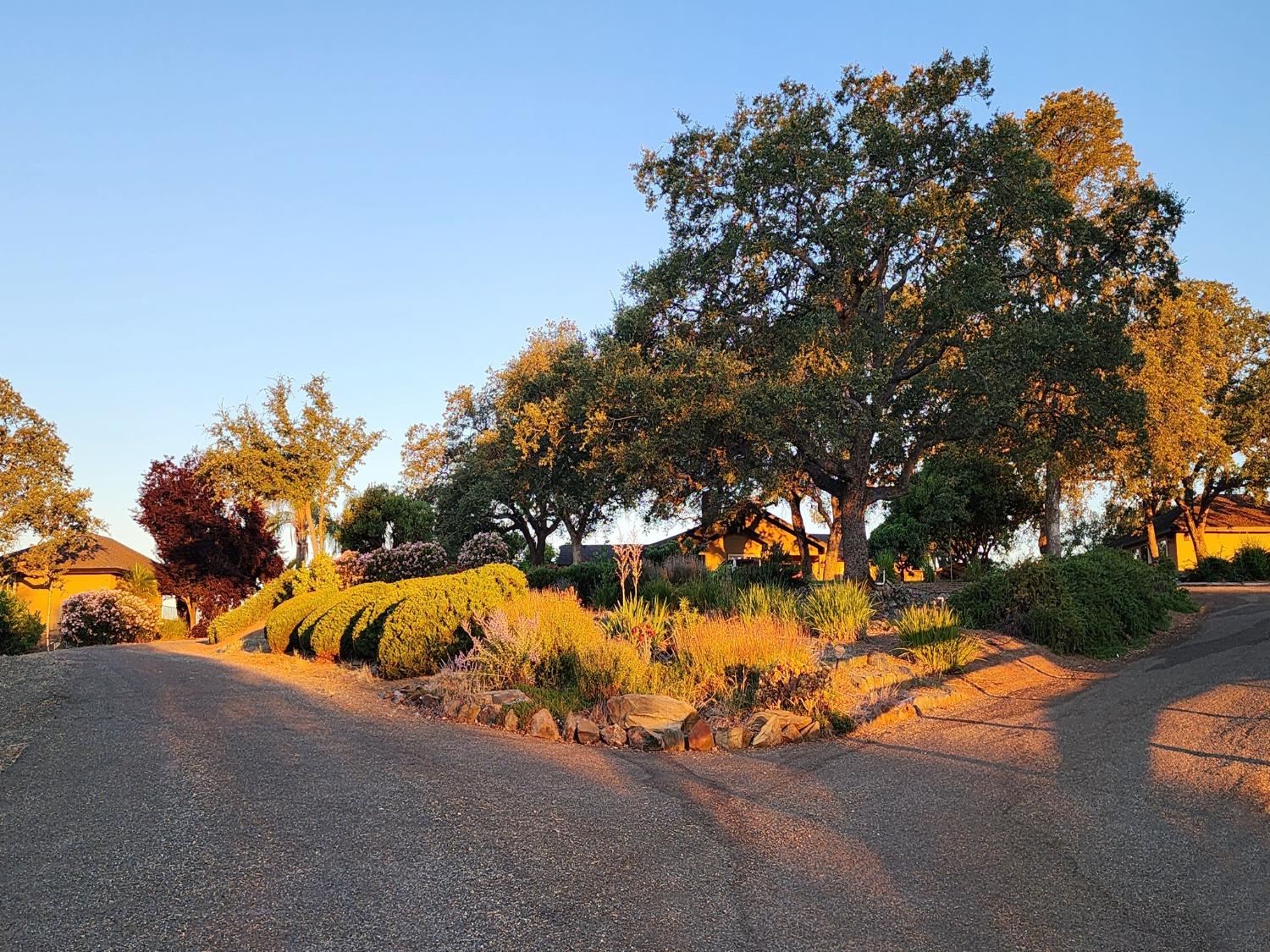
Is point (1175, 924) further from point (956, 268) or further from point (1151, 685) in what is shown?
point (956, 268)

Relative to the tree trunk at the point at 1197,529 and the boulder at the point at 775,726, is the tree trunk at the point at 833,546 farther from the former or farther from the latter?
the tree trunk at the point at 1197,529

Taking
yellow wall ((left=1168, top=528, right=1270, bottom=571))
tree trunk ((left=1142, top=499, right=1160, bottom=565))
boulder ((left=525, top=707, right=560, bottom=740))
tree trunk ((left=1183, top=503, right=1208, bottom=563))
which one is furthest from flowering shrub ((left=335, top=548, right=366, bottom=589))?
yellow wall ((left=1168, top=528, right=1270, bottom=571))

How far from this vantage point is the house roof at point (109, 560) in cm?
4528

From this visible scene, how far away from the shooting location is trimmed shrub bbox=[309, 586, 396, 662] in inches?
594

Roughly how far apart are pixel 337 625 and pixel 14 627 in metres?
14.1

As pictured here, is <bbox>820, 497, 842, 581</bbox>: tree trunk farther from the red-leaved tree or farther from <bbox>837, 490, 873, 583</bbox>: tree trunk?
the red-leaved tree

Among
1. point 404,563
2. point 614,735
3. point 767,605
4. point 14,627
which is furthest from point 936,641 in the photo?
point 14,627

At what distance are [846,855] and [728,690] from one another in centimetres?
500

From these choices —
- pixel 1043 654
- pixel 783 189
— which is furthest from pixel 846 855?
pixel 783 189

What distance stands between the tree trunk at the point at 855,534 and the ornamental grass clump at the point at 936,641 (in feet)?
14.0

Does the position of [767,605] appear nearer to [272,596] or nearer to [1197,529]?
[272,596]

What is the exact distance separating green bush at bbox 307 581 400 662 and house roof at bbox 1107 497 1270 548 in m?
42.8

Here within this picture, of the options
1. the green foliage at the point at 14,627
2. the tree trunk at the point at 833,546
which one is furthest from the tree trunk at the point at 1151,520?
the green foliage at the point at 14,627

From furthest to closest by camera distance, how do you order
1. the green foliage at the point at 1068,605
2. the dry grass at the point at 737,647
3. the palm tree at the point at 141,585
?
the palm tree at the point at 141,585 < the green foliage at the point at 1068,605 < the dry grass at the point at 737,647
